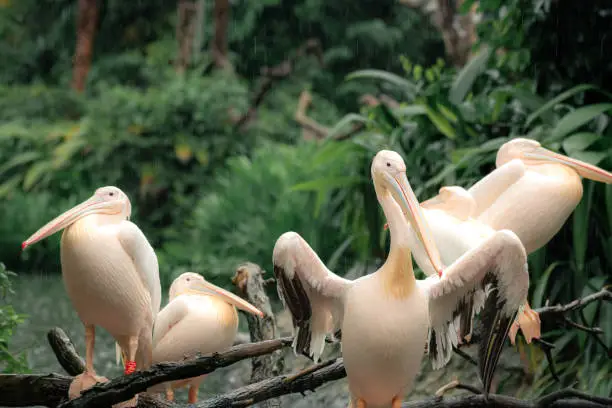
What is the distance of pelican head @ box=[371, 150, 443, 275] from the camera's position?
1.87 meters

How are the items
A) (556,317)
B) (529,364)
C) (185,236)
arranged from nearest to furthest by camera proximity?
(556,317) → (529,364) → (185,236)

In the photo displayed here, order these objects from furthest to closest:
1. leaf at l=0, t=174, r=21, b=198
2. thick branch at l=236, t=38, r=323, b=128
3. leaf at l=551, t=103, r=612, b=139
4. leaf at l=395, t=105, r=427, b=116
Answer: thick branch at l=236, t=38, r=323, b=128, leaf at l=0, t=174, r=21, b=198, leaf at l=395, t=105, r=427, b=116, leaf at l=551, t=103, r=612, b=139

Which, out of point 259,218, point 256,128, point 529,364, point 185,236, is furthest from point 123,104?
point 529,364

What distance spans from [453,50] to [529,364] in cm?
456

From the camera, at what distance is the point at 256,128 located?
9.10 meters

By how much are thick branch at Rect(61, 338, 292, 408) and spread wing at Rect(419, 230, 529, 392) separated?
51 centimetres

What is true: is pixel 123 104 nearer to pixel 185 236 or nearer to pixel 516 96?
pixel 185 236

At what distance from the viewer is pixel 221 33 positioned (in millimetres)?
9828

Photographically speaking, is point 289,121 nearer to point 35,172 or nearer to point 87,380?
point 35,172

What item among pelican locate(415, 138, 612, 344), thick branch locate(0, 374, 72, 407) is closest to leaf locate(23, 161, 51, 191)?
thick branch locate(0, 374, 72, 407)

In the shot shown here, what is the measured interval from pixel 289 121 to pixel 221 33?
184 cm

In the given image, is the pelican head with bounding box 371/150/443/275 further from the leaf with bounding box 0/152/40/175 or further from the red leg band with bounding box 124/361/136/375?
the leaf with bounding box 0/152/40/175

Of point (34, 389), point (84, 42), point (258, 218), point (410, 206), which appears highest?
point (84, 42)

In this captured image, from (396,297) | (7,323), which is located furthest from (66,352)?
(396,297)
